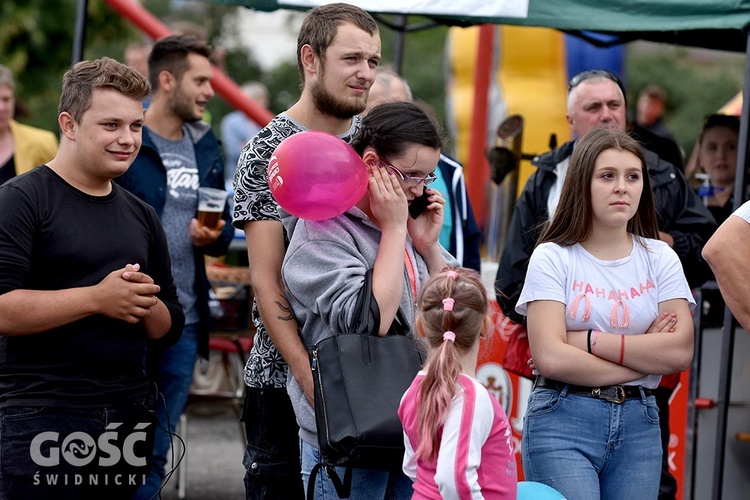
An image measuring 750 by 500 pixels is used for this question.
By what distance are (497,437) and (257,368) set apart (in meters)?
0.98

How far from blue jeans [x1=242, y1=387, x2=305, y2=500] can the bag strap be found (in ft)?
1.58

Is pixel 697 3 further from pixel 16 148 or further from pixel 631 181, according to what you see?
pixel 16 148

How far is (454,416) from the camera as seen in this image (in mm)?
2953

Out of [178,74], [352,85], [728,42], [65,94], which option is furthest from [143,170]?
[728,42]

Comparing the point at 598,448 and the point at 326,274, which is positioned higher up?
the point at 326,274

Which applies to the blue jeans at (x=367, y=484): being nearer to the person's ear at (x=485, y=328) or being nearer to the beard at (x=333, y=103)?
Answer: the person's ear at (x=485, y=328)

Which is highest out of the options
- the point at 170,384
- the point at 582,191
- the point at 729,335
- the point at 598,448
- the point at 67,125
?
the point at 67,125

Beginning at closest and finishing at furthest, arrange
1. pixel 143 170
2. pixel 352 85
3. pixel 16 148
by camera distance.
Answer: pixel 352 85, pixel 143 170, pixel 16 148

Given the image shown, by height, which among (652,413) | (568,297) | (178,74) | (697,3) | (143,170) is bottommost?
(652,413)

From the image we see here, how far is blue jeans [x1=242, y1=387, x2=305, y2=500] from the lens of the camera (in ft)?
11.9

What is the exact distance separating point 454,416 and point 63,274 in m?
1.37

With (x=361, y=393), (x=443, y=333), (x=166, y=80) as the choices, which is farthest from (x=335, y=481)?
(x=166, y=80)

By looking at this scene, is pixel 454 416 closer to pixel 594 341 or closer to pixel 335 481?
pixel 335 481

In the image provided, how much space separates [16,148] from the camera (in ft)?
20.4
